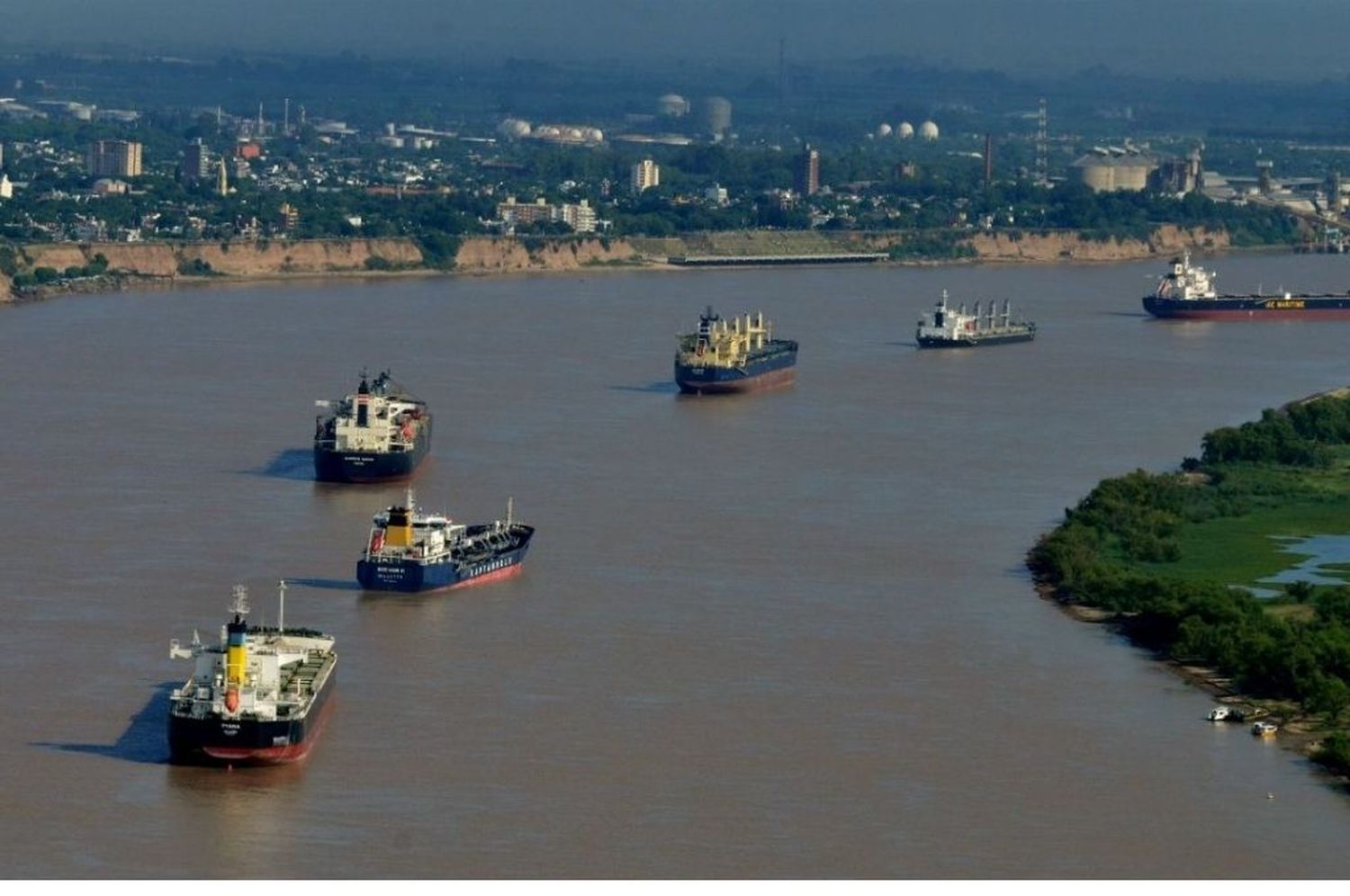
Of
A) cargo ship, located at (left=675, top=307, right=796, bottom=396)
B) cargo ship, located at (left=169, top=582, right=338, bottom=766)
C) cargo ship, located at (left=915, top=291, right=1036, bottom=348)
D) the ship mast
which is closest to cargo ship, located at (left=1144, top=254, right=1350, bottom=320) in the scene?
cargo ship, located at (left=915, top=291, right=1036, bottom=348)

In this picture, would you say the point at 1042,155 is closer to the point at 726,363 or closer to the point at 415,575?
the point at 726,363

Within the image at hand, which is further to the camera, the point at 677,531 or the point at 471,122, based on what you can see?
the point at 471,122

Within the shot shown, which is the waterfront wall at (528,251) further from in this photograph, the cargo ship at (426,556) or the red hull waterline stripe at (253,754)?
the red hull waterline stripe at (253,754)

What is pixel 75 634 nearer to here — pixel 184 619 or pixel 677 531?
pixel 184 619

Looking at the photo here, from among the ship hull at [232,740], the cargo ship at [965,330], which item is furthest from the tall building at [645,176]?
the ship hull at [232,740]

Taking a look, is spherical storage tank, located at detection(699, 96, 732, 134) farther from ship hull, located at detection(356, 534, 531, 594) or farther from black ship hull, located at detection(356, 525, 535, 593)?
ship hull, located at detection(356, 534, 531, 594)

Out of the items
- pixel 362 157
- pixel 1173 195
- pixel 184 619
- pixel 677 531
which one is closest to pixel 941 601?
pixel 677 531
